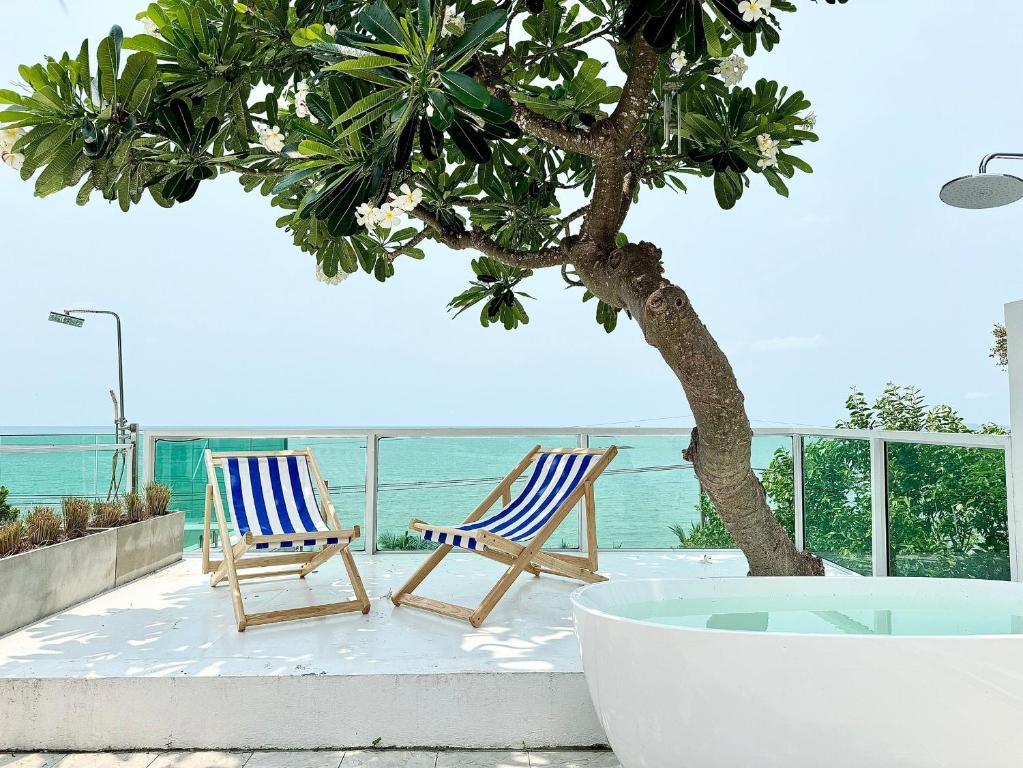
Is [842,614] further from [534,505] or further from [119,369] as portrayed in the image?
[119,369]

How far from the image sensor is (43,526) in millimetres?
3422

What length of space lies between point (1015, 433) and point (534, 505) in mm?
2128

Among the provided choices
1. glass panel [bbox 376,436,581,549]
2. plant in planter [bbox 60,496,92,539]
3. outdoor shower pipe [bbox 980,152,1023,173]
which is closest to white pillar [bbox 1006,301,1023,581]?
outdoor shower pipe [bbox 980,152,1023,173]

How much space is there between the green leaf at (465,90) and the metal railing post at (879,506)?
3.14 meters

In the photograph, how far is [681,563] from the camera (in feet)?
15.7

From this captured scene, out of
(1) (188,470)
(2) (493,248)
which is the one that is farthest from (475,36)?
(1) (188,470)

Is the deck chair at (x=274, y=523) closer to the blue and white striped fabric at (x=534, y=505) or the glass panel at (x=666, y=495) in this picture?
the blue and white striped fabric at (x=534, y=505)

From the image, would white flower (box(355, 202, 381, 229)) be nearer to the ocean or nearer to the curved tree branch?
the curved tree branch

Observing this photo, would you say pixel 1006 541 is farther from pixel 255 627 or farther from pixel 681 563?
pixel 255 627

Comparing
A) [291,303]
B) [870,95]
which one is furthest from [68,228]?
[870,95]

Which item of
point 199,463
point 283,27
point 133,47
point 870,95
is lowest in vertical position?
point 199,463

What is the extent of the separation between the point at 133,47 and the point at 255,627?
7.34 ft

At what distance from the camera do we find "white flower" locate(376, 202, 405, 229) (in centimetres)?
262

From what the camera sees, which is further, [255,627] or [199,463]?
[199,463]
